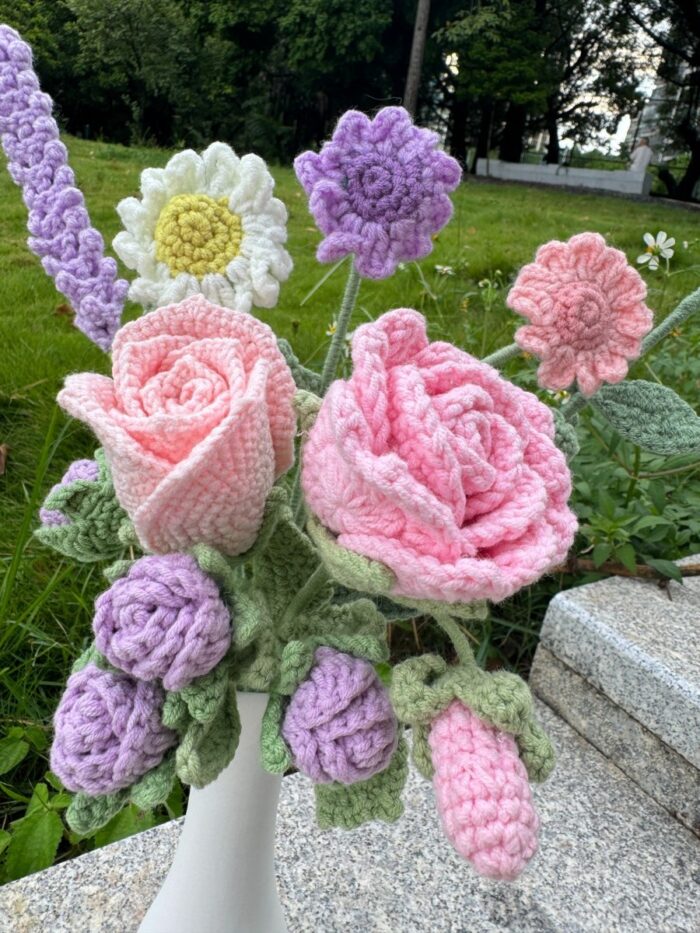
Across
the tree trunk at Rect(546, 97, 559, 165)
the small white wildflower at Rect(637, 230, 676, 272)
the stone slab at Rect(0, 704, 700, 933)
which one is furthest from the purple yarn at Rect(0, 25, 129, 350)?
the tree trunk at Rect(546, 97, 559, 165)

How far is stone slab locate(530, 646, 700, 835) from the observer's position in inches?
35.8

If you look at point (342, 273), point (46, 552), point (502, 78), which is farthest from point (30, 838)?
point (502, 78)

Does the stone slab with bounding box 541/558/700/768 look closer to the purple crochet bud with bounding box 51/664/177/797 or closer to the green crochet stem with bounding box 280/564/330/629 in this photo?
the green crochet stem with bounding box 280/564/330/629

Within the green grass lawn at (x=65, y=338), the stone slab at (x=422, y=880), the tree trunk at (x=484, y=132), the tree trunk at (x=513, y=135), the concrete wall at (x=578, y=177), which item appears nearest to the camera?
the stone slab at (x=422, y=880)

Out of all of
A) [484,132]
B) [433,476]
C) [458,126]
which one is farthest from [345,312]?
[484,132]

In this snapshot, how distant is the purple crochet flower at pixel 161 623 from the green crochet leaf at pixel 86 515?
0.08 m

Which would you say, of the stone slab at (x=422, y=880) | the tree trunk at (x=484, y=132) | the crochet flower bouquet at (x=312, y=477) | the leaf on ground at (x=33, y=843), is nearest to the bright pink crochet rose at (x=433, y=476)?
the crochet flower bouquet at (x=312, y=477)

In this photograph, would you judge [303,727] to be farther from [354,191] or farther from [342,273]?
[342,273]

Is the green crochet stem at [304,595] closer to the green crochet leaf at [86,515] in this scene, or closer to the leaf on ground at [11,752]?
the green crochet leaf at [86,515]

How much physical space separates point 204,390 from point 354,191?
0.13m

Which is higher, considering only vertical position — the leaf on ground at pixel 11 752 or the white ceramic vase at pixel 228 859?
the white ceramic vase at pixel 228 859

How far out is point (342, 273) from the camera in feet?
7.19

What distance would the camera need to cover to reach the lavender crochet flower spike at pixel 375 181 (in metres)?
0.35

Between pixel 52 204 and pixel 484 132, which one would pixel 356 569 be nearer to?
pixel 52 204
